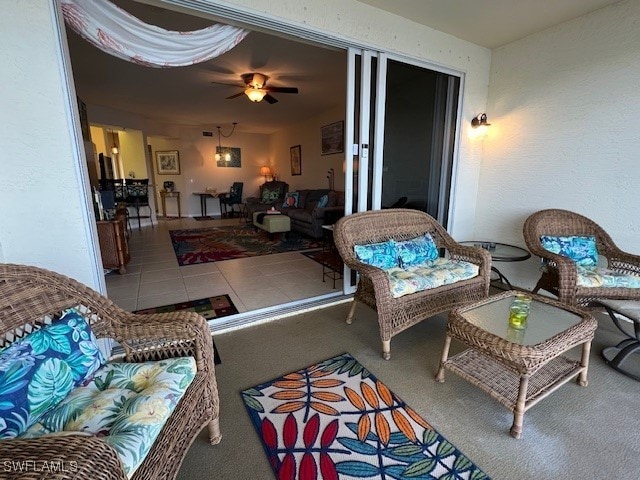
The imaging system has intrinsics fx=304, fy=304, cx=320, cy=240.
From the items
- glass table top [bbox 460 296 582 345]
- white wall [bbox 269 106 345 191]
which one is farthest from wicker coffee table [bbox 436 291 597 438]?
white wall [bbox 269 106 345 191]

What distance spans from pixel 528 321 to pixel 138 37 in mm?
2956

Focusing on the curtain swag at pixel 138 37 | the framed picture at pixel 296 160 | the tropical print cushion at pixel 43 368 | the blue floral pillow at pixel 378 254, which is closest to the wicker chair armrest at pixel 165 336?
the tropical print cushion at pixel 43 368

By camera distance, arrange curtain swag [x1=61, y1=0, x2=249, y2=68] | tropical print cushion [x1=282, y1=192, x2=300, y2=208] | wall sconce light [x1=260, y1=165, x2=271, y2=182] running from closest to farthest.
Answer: curtain swag [x1=61, y1=0, x2=249, y2=68]
tropical print cushion [x1=282, y1=192, x2=300, y2=208]
wall sconce light [x1=260, y1=165, x2=271, y2=182]

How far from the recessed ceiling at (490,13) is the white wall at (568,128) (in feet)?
0.51

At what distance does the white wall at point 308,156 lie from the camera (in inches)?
245

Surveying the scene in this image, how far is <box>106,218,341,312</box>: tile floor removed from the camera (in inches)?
117

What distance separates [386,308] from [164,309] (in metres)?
1.98

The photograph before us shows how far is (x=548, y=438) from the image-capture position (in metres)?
1.39

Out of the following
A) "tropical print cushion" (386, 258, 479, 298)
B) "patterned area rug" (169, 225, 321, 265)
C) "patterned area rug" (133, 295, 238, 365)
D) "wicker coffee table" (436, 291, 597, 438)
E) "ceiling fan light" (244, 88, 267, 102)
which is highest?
"ceiling fan light" (244, 88, 267, 102)

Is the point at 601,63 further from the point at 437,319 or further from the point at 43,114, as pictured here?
the point at 43,114

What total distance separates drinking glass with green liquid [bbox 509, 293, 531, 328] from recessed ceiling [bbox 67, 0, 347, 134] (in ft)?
7.76

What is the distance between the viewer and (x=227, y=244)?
527 centimetres

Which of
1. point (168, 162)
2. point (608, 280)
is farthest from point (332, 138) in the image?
point (168, 162)

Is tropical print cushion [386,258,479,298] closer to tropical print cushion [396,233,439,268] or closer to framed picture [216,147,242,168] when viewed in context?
tropical print cushion [396,233,439,268]
